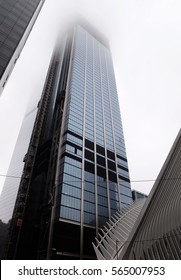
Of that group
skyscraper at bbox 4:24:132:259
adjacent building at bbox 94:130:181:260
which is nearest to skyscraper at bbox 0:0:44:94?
adjacent building at bbox 94:130:181:260

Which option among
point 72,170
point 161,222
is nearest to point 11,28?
point 161,222

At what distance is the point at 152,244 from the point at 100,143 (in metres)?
63.6

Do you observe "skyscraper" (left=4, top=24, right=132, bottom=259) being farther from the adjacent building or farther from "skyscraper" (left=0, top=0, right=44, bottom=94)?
"skyscraper" (left=0, top=0, right=44, bottom=94)

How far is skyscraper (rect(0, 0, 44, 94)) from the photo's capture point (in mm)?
34666

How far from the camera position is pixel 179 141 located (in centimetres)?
2236

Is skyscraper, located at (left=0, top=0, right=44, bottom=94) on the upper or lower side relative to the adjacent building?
upper

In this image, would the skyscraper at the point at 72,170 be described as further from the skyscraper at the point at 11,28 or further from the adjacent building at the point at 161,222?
the skyscraper at the point at 11,28

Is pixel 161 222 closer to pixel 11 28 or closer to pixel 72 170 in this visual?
pixel 11 28

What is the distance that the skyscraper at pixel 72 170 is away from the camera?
59.2m

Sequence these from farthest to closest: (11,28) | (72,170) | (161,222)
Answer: (72,170)
(11,28)
(161,222)

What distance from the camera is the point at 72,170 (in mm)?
69062

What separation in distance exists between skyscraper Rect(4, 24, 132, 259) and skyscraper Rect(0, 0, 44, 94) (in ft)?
124

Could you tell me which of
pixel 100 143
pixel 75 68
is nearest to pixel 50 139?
pixel 100 143

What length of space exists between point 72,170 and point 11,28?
43.3m
